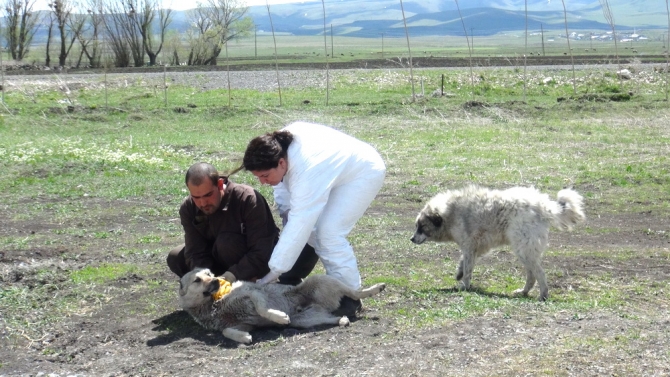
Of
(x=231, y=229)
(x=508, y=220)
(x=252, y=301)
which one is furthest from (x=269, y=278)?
(x=508, y=220)

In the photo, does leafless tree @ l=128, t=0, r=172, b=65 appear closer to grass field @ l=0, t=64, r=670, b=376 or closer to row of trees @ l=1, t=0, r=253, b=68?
row of trees @ l=1, t=0, r=253, b=68

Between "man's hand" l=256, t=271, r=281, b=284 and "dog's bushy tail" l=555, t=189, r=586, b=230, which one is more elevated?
"dog's bushy tail" l=555, t=189, r=586, b=230

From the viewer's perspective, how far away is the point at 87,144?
737 inches

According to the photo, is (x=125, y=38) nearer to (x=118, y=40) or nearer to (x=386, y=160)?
(x=118, y=40)

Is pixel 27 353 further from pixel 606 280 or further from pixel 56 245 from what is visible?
pixel 606 280

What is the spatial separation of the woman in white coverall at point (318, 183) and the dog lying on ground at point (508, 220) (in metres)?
2.07

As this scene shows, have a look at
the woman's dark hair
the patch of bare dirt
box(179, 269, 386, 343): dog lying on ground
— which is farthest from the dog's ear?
the woman's dark hair

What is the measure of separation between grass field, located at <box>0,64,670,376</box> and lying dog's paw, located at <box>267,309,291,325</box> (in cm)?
15

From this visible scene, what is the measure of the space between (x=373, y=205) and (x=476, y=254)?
13.5 feet

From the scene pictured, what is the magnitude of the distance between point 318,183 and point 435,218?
308 centimetres

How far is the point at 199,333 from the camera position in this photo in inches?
273

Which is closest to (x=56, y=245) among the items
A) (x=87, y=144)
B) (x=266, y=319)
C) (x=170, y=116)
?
(x=266, y=319)

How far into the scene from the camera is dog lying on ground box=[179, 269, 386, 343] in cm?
684

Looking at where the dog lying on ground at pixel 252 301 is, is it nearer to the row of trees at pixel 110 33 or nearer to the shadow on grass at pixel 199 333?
the shadow on grass at pixel 199 333
